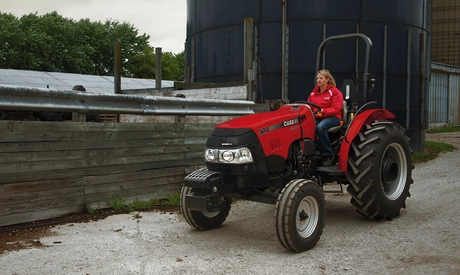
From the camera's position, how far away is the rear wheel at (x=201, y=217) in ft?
19.0

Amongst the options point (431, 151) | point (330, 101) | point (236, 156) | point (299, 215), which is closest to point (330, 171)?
point (330, 101)

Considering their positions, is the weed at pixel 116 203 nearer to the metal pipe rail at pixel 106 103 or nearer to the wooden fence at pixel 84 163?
the wooden fence at pixel 84 163

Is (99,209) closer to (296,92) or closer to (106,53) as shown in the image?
(296,92)

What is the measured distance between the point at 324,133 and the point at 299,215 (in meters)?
1.27

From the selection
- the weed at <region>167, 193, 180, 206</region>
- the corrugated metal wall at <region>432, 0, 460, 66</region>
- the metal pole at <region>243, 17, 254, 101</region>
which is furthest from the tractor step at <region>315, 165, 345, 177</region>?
the corrugated metal wall at <region>432, 0, 460, 66</region>

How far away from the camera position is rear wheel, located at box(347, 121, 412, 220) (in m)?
6.00

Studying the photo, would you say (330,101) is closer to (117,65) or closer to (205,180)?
(205,180)

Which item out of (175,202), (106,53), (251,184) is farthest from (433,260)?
(106,53)

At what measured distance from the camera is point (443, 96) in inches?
1170

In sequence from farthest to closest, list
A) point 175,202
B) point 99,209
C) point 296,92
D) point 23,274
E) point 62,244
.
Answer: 1. point 296,92
2. point 175,202
3. point 99,209
4. point 62,244
5. point 23,274

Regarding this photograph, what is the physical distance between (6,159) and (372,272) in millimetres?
4115

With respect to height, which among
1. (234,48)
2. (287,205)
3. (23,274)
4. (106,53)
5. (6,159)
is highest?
(106,53)

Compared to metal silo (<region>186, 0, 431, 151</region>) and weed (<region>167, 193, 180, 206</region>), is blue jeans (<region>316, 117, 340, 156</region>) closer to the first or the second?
weed (<region>167, 193, 180, 206</region>)

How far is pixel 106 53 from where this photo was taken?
5219 centimetres
